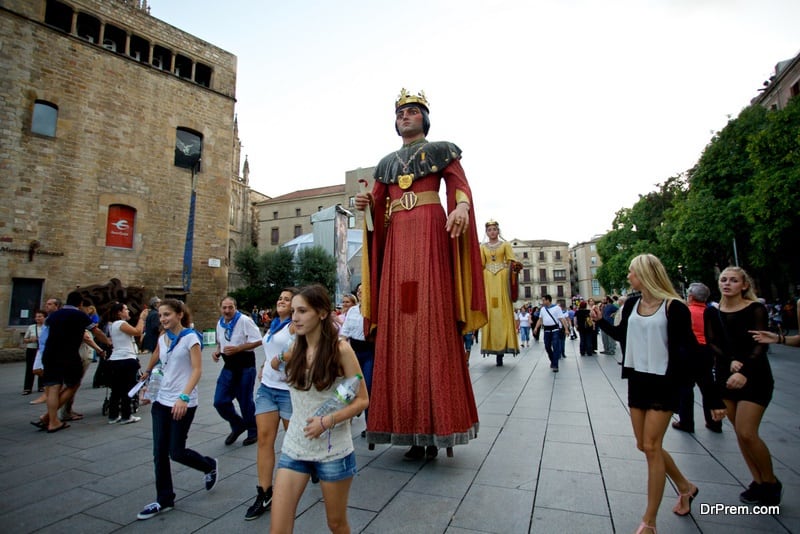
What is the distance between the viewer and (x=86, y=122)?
17.8 metres

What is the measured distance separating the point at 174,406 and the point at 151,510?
0.69 meters

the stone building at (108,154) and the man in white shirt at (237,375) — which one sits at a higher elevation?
the stone building at (108,154)

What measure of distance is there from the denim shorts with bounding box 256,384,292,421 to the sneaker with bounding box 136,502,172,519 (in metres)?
0.87

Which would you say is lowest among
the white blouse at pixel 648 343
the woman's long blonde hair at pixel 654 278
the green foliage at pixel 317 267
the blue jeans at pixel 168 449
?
the blue jeans at pixel 168 449

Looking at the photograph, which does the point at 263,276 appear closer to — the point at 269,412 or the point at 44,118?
the point at 44,118

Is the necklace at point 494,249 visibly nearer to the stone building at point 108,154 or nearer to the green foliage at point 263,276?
the stone building at point 108,154

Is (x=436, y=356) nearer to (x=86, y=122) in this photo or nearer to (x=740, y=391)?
(x=740, y=391)

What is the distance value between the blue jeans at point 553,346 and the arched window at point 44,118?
760 inches

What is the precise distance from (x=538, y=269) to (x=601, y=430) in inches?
3125

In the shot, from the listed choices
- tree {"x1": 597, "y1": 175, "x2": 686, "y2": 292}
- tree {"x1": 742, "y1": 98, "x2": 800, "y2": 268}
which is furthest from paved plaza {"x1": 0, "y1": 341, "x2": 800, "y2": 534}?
tree {"x1": 597, "y1": 175, "x2": 686, "y2": 292}

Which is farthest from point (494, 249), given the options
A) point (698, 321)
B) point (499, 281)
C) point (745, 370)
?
point (745, 370)

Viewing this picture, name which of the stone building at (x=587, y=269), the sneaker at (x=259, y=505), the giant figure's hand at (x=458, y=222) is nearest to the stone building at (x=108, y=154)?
the sneaker at (x=259, y=505)

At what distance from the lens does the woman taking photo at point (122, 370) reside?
20.2ft

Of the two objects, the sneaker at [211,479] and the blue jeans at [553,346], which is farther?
the blue jeans at [553,346]
